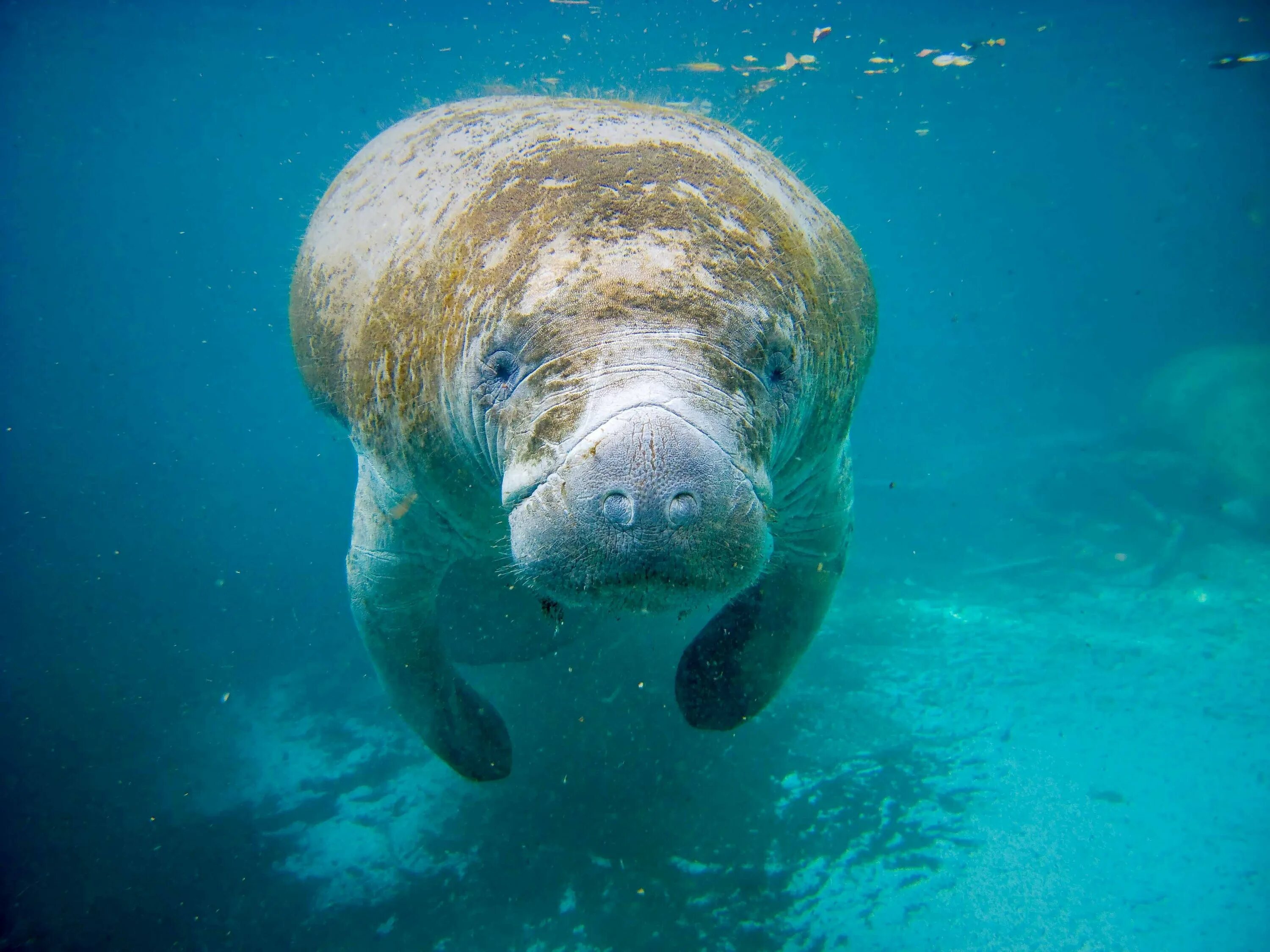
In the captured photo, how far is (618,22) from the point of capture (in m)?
16.8

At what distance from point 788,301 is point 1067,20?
22423 mm

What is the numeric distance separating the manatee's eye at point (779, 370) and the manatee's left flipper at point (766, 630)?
6.07 ft

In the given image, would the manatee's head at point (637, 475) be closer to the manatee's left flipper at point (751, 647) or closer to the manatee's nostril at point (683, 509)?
the manatee's nostril at point (683, 509)

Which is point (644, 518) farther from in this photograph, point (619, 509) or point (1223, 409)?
point (1223, 409)

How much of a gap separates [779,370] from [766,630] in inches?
92.0

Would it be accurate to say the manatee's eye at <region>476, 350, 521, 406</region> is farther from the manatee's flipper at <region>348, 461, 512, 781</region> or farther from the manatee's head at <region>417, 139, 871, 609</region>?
the manatee's flipper at <region>348, 461, 512, 781</region>

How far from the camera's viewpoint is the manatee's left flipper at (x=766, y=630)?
154 inches

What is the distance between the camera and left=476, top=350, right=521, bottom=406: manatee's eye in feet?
6.25

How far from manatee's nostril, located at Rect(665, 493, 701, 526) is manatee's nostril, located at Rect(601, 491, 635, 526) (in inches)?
3.0

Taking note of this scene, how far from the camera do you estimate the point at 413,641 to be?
12.8 feet

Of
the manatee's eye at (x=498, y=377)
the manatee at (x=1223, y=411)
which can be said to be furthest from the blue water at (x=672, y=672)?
the manatee's eye at (x=498, y=377)

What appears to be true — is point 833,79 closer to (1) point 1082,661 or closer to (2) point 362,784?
(1) point 1082,661

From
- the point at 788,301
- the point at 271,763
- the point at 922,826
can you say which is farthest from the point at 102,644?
the point at 788,301

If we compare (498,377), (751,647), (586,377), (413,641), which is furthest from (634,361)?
(413,641)
